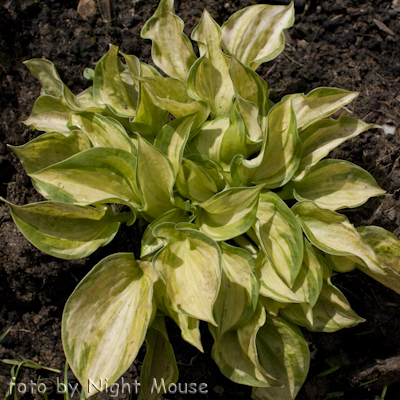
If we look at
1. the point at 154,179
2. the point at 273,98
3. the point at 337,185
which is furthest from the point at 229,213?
the point at 273,98

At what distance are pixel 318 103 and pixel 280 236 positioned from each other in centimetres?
67

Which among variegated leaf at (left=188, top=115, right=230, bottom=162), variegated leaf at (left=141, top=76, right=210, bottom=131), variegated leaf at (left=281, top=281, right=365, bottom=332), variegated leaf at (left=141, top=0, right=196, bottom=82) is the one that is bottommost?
variegated leaf at (left=281, top=281, right=365, bottom=332)

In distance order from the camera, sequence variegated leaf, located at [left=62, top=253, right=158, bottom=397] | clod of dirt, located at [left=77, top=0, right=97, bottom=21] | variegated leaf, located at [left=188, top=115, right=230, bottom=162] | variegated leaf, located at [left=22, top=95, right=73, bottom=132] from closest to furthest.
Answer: variegated leaf, located at [left=62, top=253, right=158, bottom=397] → variegated leaf, located at [left=188, top=115, right=230, bottom=162] → variegated leaf, located at [left=22, top=95, right=73, bottom=132] → clod of dirt, located at [left=77, top=0, right=97, bottom=21]

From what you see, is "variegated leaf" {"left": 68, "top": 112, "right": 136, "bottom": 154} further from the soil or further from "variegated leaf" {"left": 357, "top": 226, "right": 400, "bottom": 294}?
"variegated leaf" {"left": 357, "top": 226, "right": 400, "bottom": 294}

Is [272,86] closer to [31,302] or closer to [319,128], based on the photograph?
[319,128]

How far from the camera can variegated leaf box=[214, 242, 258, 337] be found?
59.6 inches

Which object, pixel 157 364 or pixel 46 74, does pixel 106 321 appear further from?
pixel 46 74

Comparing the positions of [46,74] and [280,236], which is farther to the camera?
[46,74]

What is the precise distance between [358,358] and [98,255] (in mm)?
1457

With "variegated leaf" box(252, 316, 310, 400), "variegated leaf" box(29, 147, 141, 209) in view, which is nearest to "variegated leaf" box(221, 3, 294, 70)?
"variegated leaf" box(29, 147, 141, 209)

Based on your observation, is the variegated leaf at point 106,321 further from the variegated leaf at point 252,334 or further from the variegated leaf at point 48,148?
the variegated leaf at point 48,148

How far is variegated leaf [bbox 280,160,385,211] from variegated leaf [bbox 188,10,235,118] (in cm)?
53

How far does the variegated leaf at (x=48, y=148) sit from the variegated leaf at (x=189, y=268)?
59 cm

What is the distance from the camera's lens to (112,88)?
71.4 inches
